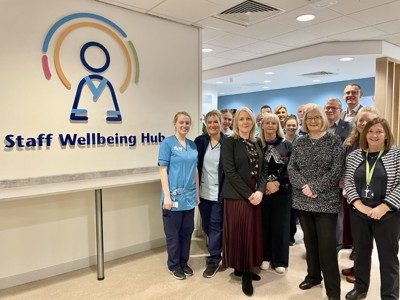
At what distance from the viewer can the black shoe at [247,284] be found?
256cm

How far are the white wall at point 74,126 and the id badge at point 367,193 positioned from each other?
2166 mm

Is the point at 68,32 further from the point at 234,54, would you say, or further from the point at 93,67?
the point at 234,54

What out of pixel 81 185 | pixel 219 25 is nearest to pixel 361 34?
pixel 219 25

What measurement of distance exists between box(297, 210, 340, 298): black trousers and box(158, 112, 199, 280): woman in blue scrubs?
0.98m

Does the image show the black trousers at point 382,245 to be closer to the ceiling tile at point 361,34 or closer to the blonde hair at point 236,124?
the blonde hair at point 236,124

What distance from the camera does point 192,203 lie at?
113 inches

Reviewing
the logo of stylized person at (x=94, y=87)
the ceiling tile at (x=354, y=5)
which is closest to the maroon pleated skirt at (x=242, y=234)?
the logo of stylized person at (x=94, y=87)

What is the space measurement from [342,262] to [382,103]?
10.9 feet

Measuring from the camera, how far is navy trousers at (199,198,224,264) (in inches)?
114

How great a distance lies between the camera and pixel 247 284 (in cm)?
260

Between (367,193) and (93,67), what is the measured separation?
2595 mm

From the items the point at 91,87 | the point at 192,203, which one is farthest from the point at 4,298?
the point at 91,87

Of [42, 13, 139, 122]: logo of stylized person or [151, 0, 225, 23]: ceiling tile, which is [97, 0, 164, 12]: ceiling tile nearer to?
[151, 0, 225, 23]: ceiling tile

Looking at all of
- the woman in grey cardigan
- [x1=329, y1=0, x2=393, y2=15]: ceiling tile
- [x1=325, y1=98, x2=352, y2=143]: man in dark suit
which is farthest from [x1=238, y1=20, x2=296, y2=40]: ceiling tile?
the woman in grey cardigan
